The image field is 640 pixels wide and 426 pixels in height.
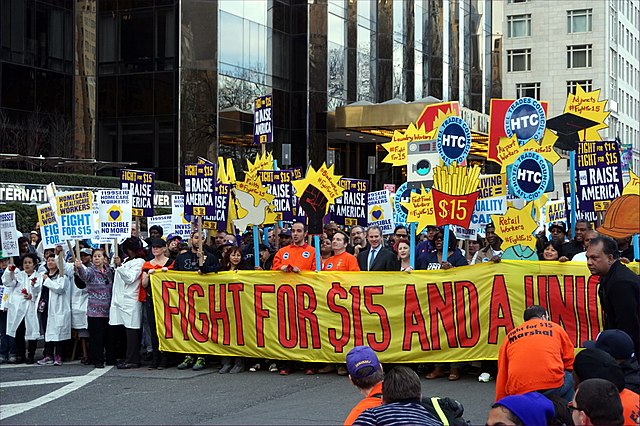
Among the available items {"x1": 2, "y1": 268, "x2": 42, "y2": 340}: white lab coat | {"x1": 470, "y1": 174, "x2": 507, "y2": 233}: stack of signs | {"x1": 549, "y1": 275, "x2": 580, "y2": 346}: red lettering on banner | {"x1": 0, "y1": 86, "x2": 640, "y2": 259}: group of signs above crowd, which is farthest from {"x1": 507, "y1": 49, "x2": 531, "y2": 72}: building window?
{"x1": 549, "y1": 275, "x2": 580, "y2": 346}: red lettering on banner

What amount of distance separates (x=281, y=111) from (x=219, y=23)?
5.03m

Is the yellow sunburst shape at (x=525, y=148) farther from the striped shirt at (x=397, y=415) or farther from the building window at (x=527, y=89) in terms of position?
the building window at (x=527, y=89)

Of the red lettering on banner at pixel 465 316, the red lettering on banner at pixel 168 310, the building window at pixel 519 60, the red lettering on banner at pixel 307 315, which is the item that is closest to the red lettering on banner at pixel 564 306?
the red lettering on banner at pixel 465 316

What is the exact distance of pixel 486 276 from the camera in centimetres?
1128

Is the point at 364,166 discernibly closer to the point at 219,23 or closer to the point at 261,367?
the point at 219,23

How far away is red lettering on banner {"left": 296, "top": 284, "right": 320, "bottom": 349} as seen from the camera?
1190cm

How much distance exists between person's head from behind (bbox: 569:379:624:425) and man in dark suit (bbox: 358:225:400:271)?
302 inches

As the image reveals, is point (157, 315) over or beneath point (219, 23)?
beneath

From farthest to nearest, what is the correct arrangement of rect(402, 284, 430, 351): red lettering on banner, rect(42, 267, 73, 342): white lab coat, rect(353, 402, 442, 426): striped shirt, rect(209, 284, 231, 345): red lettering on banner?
rect(42, 267, 73, 342): white lab coat < rect(209, 284, 231, 345): red lettering on banner < rect(402, 284, 430, 351): red lettering on banner < rect(353, 402, 442, 426): striped shirt

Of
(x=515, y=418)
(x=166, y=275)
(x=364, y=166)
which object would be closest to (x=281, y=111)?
(x=364, y=166)

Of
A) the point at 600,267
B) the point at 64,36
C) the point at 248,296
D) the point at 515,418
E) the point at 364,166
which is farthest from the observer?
the point at 364,166

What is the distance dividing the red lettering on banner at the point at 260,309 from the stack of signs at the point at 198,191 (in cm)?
266

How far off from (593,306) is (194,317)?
16.8ft

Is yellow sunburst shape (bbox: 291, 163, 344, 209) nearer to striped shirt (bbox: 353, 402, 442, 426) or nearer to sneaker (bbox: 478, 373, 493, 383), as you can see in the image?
sneaker (bbox: 478, 373, 493, 383)
